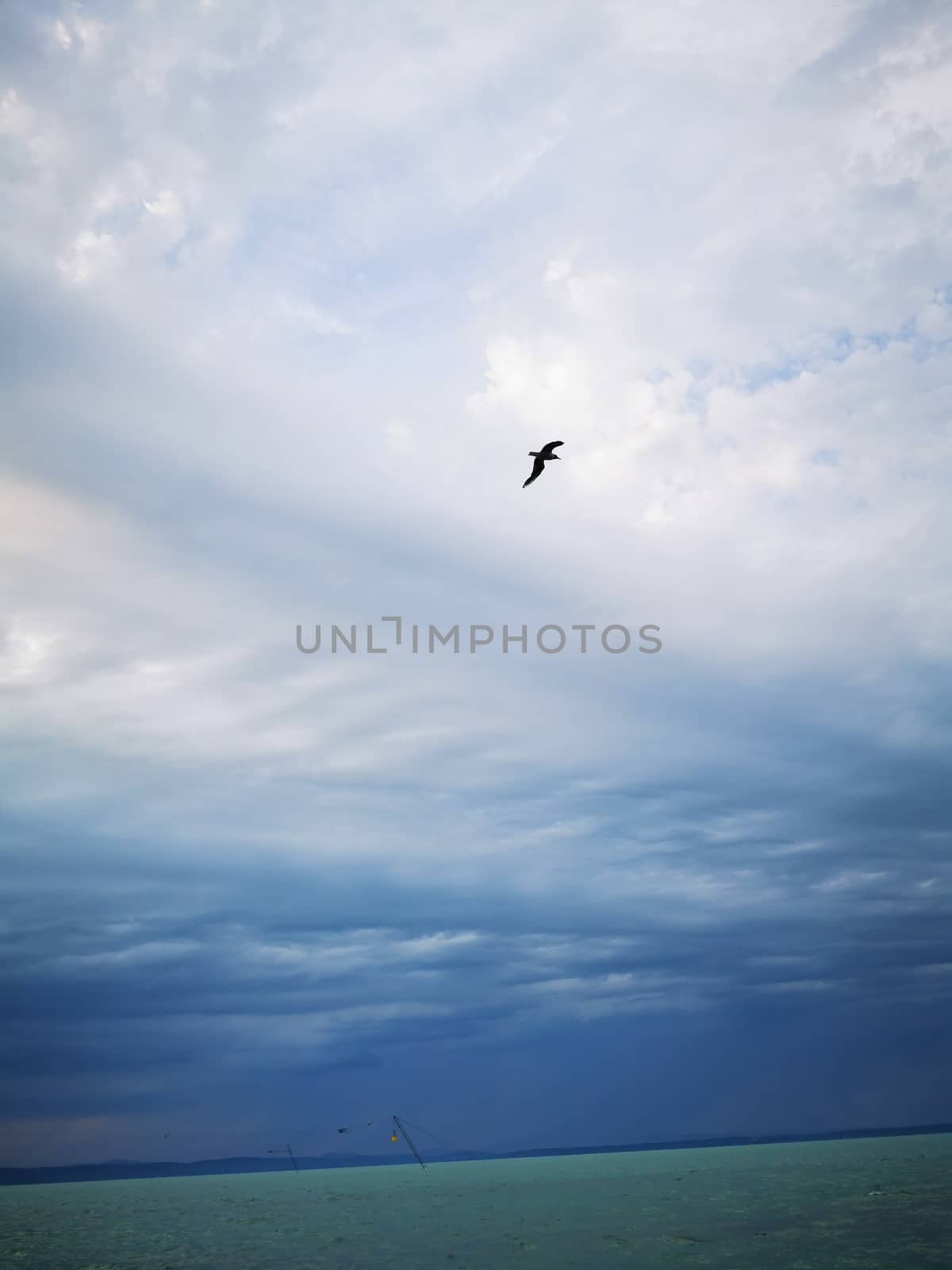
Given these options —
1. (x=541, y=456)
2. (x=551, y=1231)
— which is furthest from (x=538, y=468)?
(x=551, y=1231)

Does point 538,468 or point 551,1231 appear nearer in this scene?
point 538,468

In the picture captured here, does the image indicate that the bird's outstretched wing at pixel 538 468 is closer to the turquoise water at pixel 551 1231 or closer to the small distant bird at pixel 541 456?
the small distant bird at pixel 541 456

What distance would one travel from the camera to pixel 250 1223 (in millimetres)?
92750

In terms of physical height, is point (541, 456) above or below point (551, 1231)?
above

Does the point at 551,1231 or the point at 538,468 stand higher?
the point at 538,468

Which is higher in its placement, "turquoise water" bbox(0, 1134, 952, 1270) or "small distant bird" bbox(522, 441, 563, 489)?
"small distant bird" bbox(522, 441, 563, 489)

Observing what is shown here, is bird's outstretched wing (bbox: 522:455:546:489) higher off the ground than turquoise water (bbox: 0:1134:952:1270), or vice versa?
bird's outstretched wing (bbox: 522:455:546:489)

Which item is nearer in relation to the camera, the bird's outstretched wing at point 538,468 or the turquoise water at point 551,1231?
the bird's outstretched wing at point 538,468

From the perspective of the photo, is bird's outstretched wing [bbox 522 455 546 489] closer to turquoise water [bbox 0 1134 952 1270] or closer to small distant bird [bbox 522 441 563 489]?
small distant bird [bbox 522 441 563 489]

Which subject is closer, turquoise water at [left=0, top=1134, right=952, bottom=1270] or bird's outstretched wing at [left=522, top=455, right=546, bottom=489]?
bird's outstretched wing at [left=522, top=455, right=546, bottom=489]

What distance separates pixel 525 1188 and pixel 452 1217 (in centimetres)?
6437

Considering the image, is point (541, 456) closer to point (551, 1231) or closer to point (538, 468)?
point (538, 468)

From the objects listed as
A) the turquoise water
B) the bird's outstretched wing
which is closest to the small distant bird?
the bird's outstretched wing

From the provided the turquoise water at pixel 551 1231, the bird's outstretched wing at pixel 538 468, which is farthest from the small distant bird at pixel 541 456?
the turquoise water at pixel 551 1231
